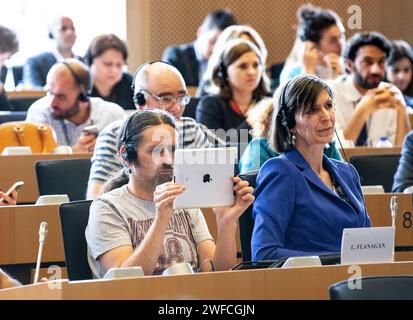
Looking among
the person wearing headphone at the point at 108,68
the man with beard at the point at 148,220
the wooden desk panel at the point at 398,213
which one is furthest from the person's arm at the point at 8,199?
the person wearing headphone at the point at 108,68

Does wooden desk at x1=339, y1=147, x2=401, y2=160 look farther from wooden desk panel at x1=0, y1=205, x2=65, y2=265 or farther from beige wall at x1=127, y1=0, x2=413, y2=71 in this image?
beige wall at x1=127, y1=0, x2=413, y2=71

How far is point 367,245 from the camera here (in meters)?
3.17

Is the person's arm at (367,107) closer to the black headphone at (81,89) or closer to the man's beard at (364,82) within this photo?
the man's beard at (364,82)

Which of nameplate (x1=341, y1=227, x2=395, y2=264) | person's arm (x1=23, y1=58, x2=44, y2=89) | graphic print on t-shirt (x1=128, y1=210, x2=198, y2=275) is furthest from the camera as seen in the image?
person's arm (x1=23, y1=58, x2=44, y2=89)

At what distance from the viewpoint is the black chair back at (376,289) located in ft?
8.75

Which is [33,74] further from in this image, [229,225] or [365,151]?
[229,225]

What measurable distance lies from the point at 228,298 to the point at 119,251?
56cm

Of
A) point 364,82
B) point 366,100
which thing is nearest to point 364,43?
point 364,82

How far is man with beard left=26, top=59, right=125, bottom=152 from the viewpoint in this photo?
5969mm

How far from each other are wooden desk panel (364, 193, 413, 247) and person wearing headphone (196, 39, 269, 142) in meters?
1.42

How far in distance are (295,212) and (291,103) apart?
0.40 metres

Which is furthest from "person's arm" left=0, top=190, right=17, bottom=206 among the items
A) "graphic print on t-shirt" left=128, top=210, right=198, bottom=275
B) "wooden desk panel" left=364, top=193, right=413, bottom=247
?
"wooden desk panel" left=364, top=193, right=413, bottom=247

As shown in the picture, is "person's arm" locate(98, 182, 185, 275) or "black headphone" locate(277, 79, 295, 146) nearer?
"person's arm" locate(98, 182, 185, 275)
